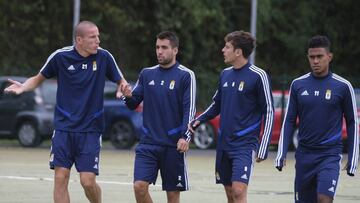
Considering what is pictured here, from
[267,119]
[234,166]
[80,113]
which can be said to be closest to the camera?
[234,166]

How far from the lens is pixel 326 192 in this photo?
10.7m

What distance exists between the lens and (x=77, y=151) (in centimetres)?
1216

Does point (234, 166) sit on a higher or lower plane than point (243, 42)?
lower

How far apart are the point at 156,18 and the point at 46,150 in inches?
503

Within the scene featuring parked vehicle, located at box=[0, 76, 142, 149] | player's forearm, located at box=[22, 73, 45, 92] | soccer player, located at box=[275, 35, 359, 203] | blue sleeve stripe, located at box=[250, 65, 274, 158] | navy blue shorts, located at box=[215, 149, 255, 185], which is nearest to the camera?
soccer player, located at box=[275, 35, 359, 203]

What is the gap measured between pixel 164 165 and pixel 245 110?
103 cm

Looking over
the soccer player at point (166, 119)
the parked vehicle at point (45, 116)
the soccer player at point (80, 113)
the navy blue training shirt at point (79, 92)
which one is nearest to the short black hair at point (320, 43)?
the soccer player at point (166, 119)

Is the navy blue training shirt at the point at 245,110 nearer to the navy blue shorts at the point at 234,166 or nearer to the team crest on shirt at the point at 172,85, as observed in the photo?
the navy blue shorts at the point at 234,166

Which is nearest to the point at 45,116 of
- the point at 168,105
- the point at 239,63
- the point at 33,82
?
the point at 33,82

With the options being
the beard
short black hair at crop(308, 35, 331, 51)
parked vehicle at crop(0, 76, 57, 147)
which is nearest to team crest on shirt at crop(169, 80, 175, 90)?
the beard

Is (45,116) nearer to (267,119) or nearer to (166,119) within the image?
(166,119)

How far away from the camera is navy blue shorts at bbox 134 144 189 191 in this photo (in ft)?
A: 38.8

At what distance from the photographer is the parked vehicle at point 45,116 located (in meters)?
27.2

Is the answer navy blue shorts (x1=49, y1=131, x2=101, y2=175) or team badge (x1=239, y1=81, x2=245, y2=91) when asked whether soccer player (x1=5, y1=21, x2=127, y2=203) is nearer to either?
navy blue shorts (x1=49, y1=131, x2=101, y2=175)
